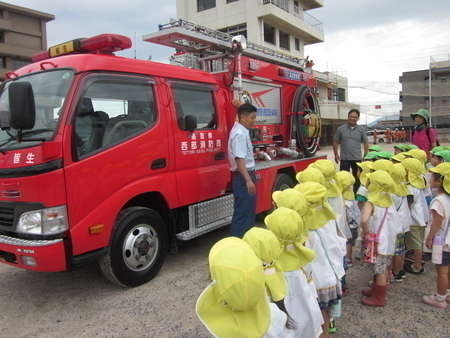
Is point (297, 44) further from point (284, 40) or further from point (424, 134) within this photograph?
point (424, 134)

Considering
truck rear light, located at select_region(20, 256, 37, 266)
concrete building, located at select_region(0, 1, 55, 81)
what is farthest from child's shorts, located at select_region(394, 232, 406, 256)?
concrete building, located at select_region(0, 1, 55, 81)

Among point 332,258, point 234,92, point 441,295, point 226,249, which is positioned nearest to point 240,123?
point 234,92

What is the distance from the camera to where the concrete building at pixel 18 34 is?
3706 cm

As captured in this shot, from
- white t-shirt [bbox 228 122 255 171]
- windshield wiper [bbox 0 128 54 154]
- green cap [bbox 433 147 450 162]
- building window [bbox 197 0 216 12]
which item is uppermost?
building window [bbox 197 0 216 12]

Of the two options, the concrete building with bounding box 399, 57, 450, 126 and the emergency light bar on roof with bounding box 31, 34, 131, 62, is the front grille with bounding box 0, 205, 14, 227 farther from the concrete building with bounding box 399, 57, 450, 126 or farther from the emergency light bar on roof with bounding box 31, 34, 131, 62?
the concrete building with bounding box 399, 57, 450, 126

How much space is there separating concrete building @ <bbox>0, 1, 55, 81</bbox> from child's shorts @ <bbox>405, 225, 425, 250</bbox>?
40165 mm

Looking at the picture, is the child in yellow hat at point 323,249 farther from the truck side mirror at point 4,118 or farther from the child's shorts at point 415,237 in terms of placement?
the truck side mirror at point 4,118

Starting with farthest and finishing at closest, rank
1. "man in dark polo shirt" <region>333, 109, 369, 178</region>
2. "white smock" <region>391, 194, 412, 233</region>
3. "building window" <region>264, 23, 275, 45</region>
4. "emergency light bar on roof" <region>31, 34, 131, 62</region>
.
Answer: "building window" <region>264, 23, 275, 45</region> < "man in dark polo shirt" <region>333, 109, 369, 178</region> < "emergency light bar on roof" <region>31, 34, 131, 62</region> < "white smock" <region>391, 194, 412, 233</region>

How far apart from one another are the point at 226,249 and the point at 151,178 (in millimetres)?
2479

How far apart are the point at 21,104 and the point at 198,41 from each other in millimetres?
2849

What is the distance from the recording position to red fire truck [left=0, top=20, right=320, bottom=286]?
314 centimetres

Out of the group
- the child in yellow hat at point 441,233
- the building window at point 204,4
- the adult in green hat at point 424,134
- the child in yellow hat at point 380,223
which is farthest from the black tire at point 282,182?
the building window at point 204,4

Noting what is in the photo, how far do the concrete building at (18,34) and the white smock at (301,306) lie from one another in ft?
134

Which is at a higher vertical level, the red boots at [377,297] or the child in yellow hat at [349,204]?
the child in yellow hat at [349,204]
